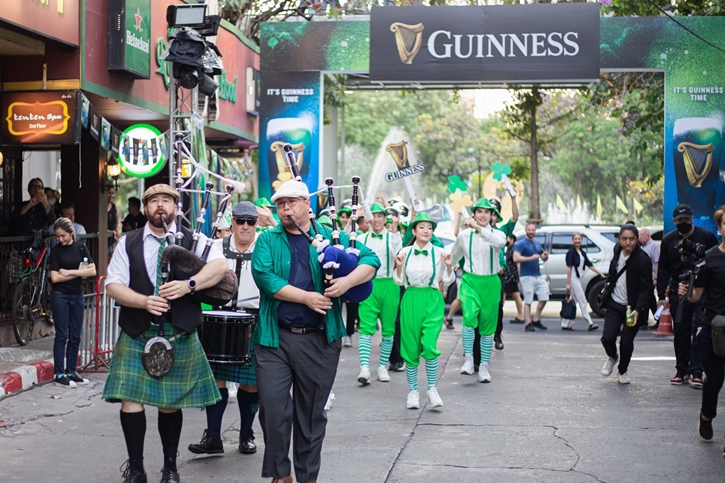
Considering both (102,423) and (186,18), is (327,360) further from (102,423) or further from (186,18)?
(186,18)

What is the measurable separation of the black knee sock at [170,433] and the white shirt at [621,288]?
20.8 feet

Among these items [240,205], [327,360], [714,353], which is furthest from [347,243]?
[714,353]

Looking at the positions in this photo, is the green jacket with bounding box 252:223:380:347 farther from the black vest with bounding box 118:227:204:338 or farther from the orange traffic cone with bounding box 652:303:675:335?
the orange traffic cone with bounding box 652:303:675:335

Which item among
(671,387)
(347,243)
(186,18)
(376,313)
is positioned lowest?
(671,387)

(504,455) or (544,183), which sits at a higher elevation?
(544,183)

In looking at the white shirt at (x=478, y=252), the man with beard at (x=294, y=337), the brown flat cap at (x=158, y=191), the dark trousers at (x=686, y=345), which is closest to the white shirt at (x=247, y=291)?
the brown flat cap at (x=158, y=191)

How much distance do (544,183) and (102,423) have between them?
53.6 meters

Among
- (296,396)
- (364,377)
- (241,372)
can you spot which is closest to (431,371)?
(364,377)

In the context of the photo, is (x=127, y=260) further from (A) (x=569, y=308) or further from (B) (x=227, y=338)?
(A) (x=569, y=308)

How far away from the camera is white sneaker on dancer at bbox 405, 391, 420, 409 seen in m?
9.54

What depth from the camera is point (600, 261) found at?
64.3 feet

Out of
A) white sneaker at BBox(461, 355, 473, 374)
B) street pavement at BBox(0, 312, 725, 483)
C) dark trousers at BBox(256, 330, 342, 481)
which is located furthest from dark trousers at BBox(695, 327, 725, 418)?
white sneaker at BBox(461, 355, 473, 374)

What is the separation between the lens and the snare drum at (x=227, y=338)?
7.20 m

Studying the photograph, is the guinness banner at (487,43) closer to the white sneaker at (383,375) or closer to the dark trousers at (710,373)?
the white sneaker at (383,375)
